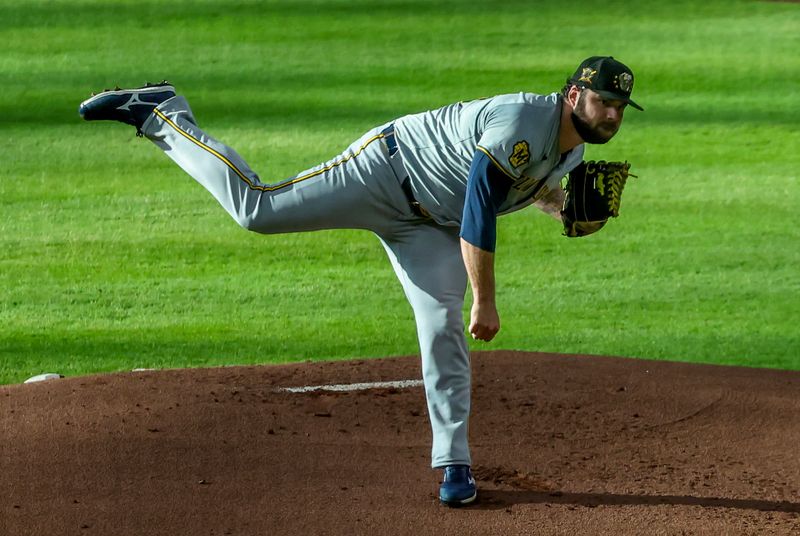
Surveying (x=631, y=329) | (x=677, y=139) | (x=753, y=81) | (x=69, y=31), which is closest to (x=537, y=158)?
(x=631, y=329)

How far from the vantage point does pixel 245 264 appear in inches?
346

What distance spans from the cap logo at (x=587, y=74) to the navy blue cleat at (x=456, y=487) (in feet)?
4.61

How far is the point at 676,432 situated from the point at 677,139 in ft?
22.1

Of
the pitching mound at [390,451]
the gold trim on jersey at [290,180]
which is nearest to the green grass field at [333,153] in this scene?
the pitching mound at [390,451]

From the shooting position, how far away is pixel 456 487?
15.1 feet

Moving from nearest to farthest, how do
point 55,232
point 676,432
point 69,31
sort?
point 676,432, point 55,232, point 69,31

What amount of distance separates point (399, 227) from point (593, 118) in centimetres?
81

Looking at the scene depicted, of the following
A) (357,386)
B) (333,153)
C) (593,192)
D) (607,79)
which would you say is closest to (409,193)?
(593,192)

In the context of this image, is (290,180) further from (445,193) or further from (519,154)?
(519,154)

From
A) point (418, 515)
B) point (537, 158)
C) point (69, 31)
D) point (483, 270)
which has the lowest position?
point (418, 515)

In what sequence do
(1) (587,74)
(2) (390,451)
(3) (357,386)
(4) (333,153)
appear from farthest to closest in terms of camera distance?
(4) (333,153), (3) (357,386), (2) (390,451), (1) (587,74)

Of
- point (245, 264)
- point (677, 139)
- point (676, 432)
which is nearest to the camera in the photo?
point (676, 432)

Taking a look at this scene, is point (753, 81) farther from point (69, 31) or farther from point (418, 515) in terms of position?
point (418, 515)

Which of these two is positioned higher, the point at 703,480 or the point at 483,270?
the point at 483,270
